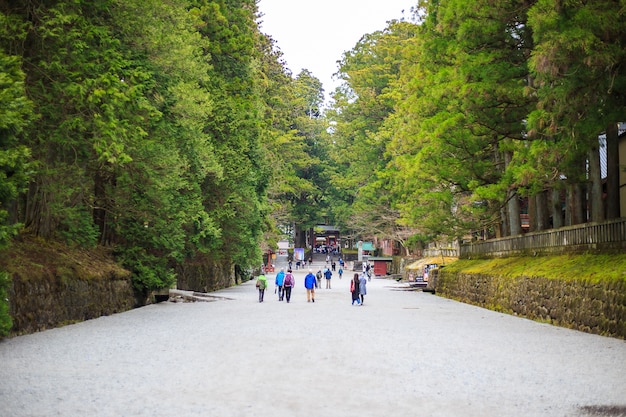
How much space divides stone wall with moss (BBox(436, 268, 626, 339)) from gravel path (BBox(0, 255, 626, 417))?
1.94ft

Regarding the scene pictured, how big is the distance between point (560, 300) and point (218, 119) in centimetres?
2142

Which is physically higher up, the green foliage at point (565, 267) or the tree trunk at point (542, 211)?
the tree trunk at point (542, 211)

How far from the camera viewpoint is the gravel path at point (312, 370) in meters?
8.41

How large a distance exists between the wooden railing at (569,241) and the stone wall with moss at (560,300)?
1.38 m

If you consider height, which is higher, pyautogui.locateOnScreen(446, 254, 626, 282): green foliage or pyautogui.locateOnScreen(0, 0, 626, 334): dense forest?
pyautogui.locateOnScreen(0, 0, 626, 334): dense forest

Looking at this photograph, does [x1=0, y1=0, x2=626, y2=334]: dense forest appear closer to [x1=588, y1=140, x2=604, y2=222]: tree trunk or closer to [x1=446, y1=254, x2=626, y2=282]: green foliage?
[x1=588, y1=140, x2=604, y2=222]: tree trunk

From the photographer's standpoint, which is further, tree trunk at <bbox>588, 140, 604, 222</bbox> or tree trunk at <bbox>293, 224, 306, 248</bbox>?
tree trunk at <bbox>293, 224, 306, 248</bbox>

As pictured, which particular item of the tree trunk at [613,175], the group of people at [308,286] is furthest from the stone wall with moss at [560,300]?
the group of people at [308,286]

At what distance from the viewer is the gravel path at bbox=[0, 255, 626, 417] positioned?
8406 millimetres

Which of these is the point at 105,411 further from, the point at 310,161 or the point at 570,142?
the point at 310,161

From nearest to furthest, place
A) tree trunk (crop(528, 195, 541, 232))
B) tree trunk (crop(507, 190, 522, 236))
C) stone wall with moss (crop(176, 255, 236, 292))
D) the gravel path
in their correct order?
the gravel path, tree trunk (crop(528, 195, 541, 232)), tree trunk (crop(507, 190, 522, 236)), stone wall with moss (crop(176, 255, 236, 292))

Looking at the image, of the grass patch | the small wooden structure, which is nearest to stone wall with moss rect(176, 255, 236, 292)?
the grass patch

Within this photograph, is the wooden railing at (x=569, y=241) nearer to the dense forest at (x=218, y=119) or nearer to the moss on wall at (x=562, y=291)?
the moss on wall at (x=562, y=291)

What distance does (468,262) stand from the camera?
1403 inches
